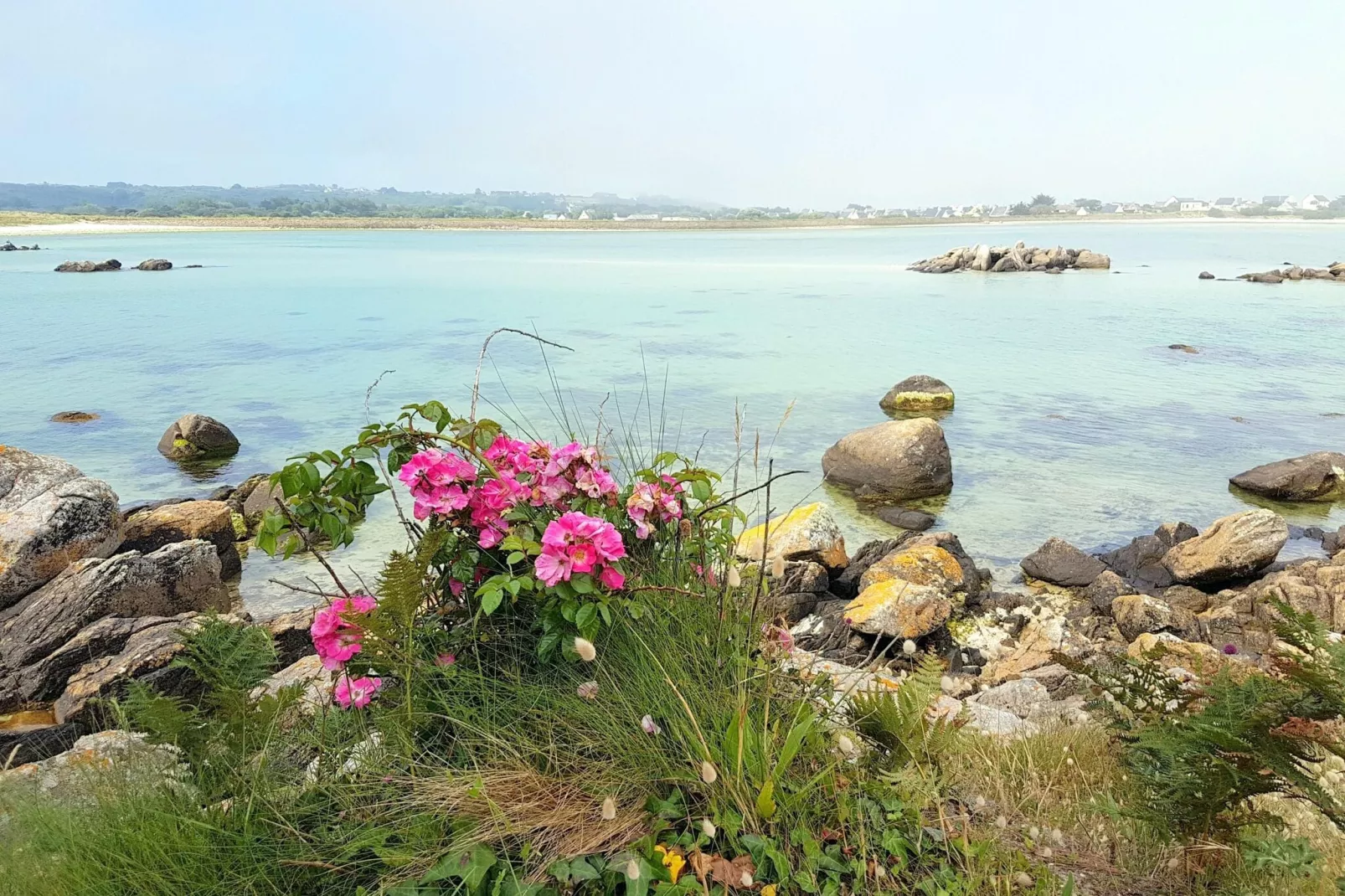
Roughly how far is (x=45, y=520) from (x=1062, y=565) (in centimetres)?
1002

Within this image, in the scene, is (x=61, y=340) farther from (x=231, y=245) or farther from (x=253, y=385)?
(x=231, y=245)

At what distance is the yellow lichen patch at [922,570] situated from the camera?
8.36 meters

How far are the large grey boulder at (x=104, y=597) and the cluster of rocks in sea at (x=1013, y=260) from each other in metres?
56.9

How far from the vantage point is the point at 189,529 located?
9523mm

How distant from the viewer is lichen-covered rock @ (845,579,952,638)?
730cm

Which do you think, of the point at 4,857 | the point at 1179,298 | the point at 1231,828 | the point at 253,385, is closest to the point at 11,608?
the point at 4,857

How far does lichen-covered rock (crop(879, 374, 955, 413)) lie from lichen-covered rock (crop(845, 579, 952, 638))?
1109cm

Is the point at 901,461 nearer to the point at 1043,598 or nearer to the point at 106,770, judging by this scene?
the point at 1043,598

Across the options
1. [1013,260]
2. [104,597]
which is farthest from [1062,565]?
[1013,260]

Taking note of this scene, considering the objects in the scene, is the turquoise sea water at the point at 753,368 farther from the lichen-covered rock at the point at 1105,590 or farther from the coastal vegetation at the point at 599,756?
the coastal vegetation at the point at 599,756

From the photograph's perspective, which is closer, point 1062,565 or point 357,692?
point 357,692

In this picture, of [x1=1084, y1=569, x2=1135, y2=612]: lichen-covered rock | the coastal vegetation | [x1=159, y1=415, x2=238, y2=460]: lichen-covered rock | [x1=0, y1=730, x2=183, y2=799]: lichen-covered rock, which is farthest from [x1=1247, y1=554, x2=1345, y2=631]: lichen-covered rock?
[x1=159, y1=415, x2=238, y2=460]: lichen-covered rock

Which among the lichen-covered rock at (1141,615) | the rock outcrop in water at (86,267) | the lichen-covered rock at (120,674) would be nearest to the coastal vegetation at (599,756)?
the lichen-covered rock at (120,674)

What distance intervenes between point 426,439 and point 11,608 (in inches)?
252
